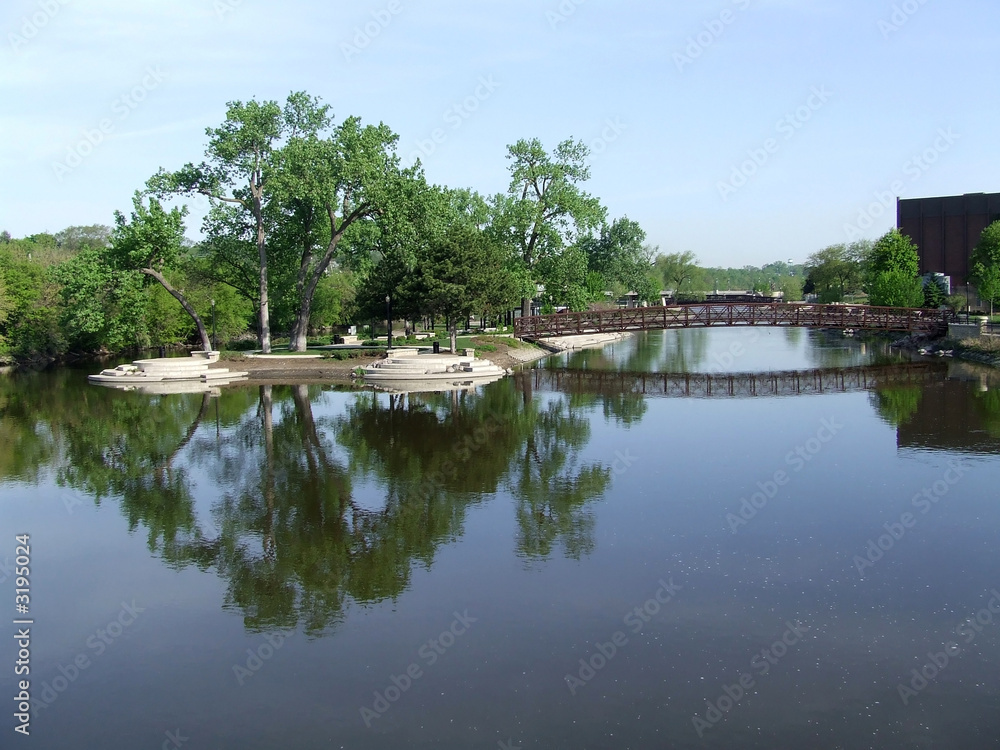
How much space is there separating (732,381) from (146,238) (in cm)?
3282

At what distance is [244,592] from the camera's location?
13.7 meters

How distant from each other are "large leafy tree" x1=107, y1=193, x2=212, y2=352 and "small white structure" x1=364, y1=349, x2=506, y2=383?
1402 cm

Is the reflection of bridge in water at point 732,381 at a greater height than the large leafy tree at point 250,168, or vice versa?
the large leafy tree at point 250,168

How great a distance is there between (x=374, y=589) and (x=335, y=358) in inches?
1380

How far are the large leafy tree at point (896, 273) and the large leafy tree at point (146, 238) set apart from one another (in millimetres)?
53314

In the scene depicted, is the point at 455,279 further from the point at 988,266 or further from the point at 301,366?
the point at 988,266

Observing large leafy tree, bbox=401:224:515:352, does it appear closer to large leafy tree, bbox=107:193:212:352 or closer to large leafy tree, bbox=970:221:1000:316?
large leafy tree, bbox=107:193:212:352

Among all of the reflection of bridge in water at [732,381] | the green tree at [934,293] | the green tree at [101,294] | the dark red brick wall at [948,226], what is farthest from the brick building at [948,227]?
the green tree at [101,294]

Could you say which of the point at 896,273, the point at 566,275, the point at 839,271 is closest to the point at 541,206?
the point at 566,275

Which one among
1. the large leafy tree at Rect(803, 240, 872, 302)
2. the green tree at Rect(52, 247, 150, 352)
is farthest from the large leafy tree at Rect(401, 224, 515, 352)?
the large leafy tree at Rect(803, 240, 872, 302)

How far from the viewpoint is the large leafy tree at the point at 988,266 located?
5581cm

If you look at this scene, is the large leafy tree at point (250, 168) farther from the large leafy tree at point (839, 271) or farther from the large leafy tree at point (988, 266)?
the large leafy tree at point (839, 271)

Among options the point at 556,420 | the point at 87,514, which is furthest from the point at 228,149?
the point at 87,514

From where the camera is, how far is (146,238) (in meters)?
46.6
